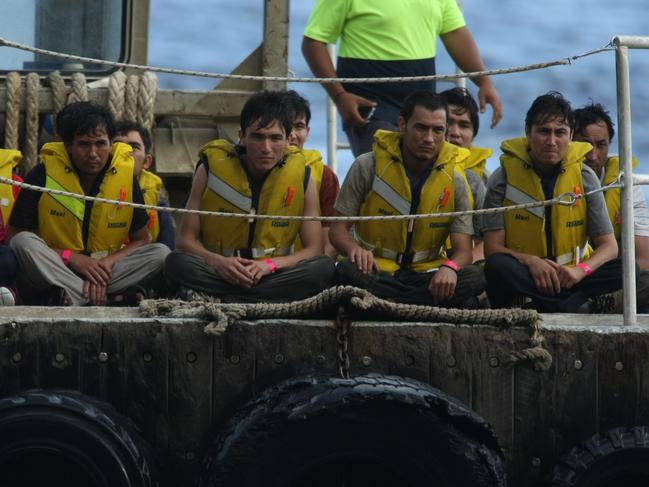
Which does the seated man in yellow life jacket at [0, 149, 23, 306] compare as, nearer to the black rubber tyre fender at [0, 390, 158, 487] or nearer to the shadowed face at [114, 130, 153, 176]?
the shadowed face at [114, 130, 153, 176]

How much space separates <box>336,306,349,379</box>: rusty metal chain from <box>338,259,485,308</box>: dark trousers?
34.1 inches

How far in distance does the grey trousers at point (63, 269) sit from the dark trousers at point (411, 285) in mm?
868

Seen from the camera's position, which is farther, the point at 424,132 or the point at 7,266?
the point at 424,132

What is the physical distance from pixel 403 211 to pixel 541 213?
23.8 inches

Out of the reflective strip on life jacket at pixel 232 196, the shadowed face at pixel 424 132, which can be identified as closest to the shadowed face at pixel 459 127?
the shadowed face at pixel 424 132

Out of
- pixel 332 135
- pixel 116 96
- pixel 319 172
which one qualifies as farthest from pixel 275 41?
pixel 319 172

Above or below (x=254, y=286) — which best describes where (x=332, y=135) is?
above

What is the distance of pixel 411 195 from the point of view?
7.01 m

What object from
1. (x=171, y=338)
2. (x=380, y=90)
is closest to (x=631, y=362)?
(x=171, y=338)

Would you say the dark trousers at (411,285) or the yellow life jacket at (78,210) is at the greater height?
the yellow life jacket at (78,210)

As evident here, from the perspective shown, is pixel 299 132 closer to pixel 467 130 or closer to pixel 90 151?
pixel 467 130

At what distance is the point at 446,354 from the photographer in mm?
5824

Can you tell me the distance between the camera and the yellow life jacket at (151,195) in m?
7.71

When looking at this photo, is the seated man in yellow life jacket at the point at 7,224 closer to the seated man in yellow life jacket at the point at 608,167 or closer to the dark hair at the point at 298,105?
the dark hair at the point at 298,105
